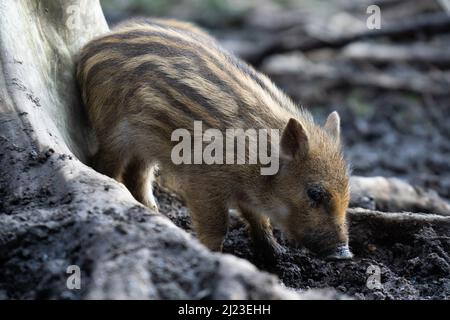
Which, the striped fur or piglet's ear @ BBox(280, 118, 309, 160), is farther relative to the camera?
the striped fur

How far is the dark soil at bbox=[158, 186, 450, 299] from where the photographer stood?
402cm

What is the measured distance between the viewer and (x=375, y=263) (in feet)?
14.4

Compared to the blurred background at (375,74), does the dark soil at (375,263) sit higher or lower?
lower

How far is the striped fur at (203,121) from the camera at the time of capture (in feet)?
14.6

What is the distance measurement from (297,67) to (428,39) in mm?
1817

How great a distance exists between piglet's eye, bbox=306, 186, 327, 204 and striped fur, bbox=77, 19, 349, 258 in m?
0.04

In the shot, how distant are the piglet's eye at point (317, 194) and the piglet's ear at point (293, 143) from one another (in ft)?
0.72

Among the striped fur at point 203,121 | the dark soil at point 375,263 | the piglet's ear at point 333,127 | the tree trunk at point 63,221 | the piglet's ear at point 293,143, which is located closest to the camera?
the tree trunk at point 63,221

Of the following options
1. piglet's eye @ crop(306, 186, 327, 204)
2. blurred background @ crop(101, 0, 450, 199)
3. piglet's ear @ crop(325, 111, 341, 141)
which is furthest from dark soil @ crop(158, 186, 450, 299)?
blurred background @ crop(101, 0, 450, 199)

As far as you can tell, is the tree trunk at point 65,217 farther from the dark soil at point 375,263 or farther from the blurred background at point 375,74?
the blurred background at point 375,74

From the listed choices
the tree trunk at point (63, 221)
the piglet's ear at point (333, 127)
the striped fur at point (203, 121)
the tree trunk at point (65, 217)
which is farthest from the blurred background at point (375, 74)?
the tree trunk at point (63, 221)

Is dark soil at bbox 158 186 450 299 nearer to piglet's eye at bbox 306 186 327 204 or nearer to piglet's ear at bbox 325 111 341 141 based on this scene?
piglet's eye at bbox 306 186 327 204

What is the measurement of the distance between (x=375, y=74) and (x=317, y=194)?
228 inches

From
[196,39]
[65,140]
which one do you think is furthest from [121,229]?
[196,39]
